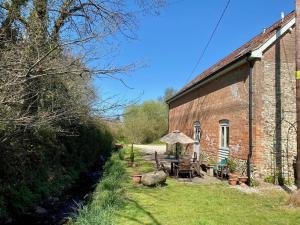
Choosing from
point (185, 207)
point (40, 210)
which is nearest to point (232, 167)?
point (185, 207)

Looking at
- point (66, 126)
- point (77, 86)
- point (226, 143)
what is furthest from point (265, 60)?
point (66, 126)

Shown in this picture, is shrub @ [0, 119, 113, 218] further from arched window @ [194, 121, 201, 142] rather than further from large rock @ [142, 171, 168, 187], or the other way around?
arched window @ [194, 121, 201, 142]

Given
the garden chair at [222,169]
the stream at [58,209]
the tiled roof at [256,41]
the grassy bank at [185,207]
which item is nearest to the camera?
the grassy bank at [185,207]

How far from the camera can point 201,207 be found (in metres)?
9.29

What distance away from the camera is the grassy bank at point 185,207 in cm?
784

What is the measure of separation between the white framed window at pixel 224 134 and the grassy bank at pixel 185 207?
13.6ft

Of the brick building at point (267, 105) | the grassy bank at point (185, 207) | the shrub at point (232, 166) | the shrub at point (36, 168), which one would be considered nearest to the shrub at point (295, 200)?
the grassy bank at point (185, 207)

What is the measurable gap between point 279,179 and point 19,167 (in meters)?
9.29

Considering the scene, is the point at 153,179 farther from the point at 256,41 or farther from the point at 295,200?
the point at 256,41

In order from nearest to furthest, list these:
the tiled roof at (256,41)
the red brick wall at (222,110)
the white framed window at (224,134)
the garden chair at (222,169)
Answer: the tiled roof at (256,41) < the red brick wall at (222,110) < the garden chair at (222,169) < the white framed window at (224,134)

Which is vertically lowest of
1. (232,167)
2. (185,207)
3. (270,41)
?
(185,207)

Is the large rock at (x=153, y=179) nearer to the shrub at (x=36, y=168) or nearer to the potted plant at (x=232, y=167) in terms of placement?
the shrub at (x=36, y=168)

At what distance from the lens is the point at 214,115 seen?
57.1ft

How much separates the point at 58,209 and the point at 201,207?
4.43 meters
